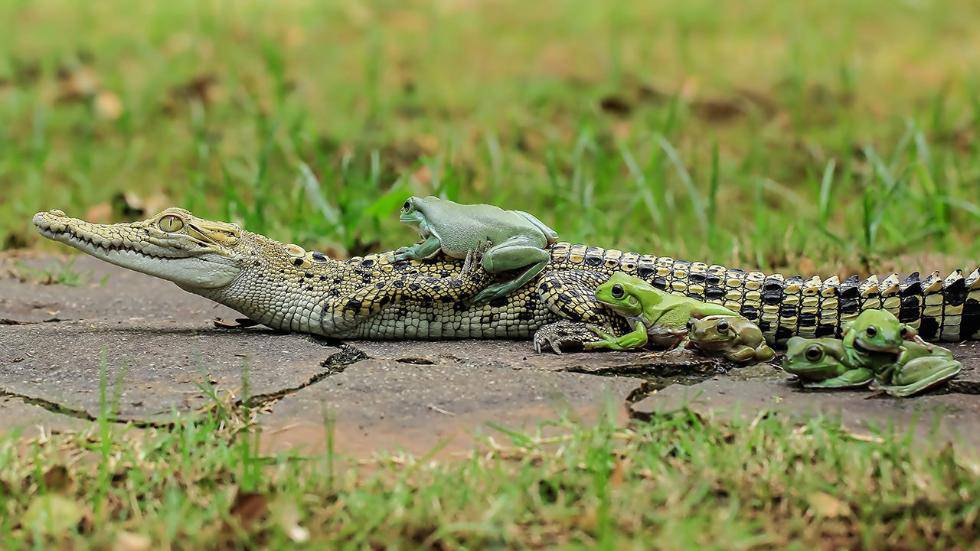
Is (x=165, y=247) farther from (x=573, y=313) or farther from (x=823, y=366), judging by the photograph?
(x=823, y=366)

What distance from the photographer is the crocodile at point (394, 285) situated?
181 inches

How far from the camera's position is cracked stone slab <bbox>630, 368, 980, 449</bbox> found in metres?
3.52

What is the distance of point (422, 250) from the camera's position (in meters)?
4.76

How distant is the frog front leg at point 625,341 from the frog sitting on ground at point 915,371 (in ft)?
2.83

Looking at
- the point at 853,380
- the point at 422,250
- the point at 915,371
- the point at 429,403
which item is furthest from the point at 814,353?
the point at 422,250

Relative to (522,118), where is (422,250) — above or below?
below

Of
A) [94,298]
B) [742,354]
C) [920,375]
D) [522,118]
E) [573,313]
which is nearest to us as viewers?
[920,375]

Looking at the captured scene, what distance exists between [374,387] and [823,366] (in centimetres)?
152

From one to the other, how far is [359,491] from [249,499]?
0.30m

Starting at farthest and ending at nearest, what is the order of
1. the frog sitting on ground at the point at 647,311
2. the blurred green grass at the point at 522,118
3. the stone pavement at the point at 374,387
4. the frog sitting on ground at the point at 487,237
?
1. the blurred green grass at the point at 522,118
2. the frog sitting on ground at the point at 487,237
3. the frog sitting on ground at the point at 647,311
4. the stone pavement at the point at 374,387

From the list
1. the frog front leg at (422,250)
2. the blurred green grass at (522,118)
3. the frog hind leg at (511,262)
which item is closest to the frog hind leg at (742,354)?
the frog hind leg at (511,262)

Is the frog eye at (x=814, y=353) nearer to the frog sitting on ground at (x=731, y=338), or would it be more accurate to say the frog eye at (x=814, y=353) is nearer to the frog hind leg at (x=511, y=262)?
the frog sitting on ground at (x=731, y=338)

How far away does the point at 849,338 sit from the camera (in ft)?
12.6

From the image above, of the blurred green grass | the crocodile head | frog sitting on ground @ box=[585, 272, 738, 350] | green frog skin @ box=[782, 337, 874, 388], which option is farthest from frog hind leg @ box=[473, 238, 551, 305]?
the blurred green grass
